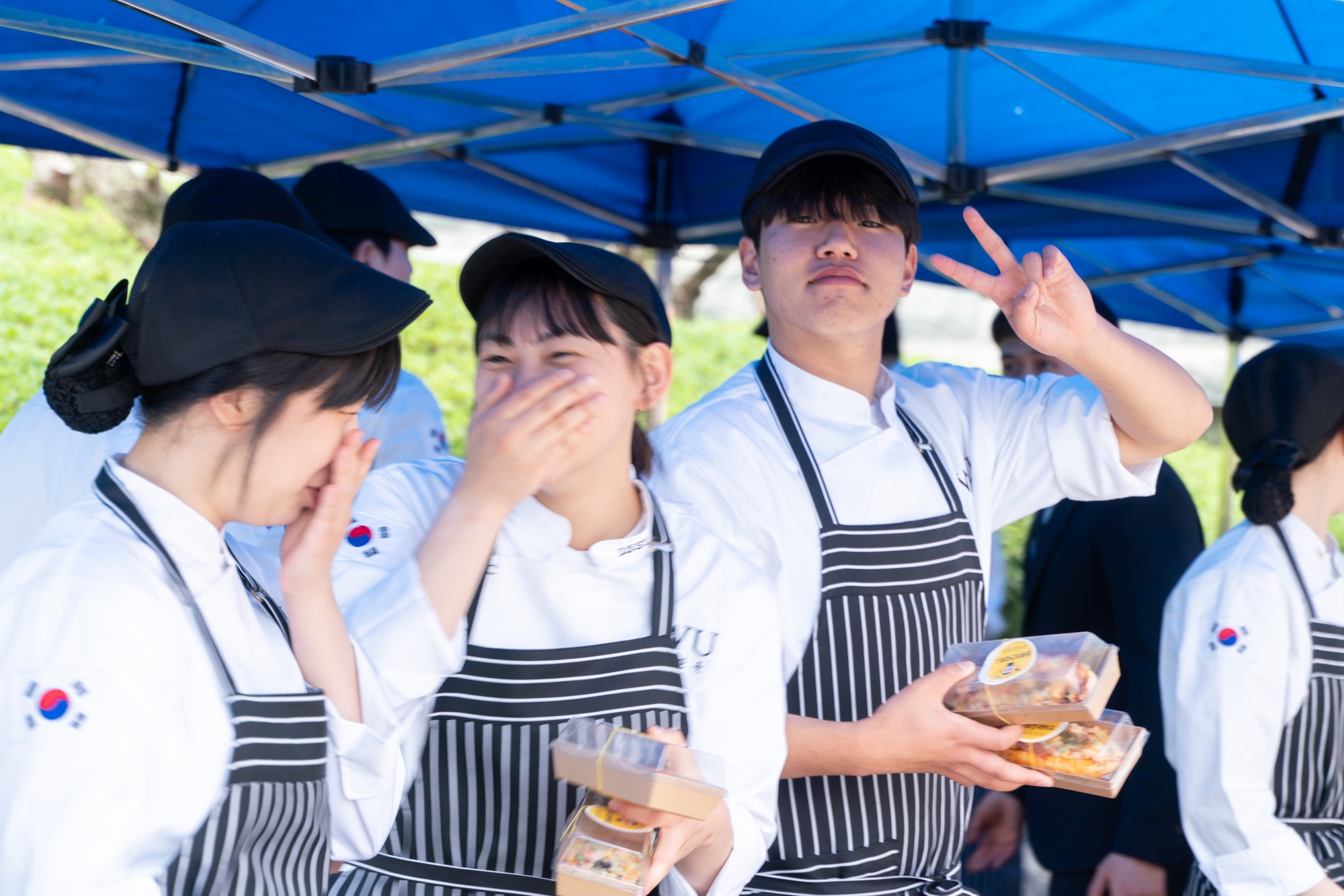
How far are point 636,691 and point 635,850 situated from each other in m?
0.33

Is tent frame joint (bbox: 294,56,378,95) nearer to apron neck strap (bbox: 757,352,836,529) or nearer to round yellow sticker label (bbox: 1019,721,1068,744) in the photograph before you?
apron neck strap (bbox: 757,352,836,529)

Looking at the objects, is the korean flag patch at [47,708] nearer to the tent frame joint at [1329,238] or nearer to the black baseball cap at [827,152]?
the black baseball cap at [827,152]

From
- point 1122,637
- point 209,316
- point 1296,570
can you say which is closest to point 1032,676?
point 1296,570

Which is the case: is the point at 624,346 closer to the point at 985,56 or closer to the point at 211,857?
the point at 211,857

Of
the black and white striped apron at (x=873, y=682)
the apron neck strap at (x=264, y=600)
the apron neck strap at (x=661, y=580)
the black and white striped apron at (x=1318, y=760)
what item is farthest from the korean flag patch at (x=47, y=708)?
the black and white striped apron at (x=1318, y=760)

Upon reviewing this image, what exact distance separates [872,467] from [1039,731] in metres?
0.57

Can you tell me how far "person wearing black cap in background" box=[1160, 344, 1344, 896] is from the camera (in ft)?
7.83

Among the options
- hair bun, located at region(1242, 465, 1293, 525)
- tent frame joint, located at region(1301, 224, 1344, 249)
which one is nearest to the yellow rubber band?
hair bun, located at region(1242, 465, 1293, 525)

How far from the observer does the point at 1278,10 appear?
118 inches

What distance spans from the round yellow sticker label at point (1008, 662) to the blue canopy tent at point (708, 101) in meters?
1.30

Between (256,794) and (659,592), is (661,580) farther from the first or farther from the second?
(256,794)

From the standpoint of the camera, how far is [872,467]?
7.24ft

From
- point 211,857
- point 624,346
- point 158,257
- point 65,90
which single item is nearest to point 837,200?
point 624,346

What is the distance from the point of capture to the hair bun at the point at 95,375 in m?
1.35
